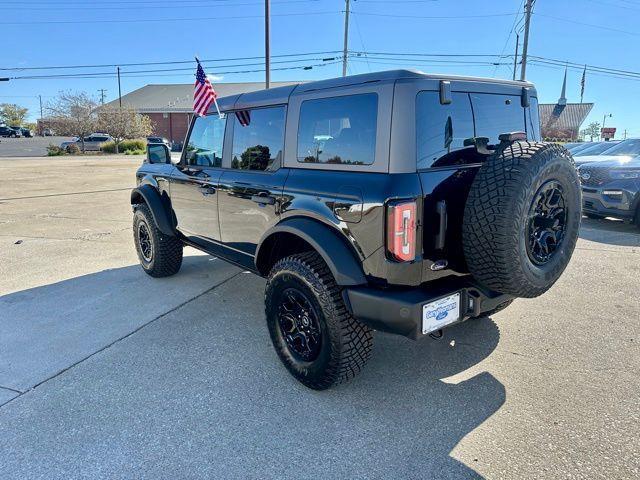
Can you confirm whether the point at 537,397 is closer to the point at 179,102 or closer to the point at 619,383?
the point at 619,383

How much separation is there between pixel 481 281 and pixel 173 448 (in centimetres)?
188

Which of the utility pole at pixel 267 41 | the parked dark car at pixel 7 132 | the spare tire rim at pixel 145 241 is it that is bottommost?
the spare tire rim at pixel 145 241

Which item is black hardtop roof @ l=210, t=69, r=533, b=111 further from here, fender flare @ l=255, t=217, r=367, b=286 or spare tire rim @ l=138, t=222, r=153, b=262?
spare tire rim @ l=138, t=222, r=153, b=262

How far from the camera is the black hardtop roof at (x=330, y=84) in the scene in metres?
2.39

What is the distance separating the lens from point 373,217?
2.34m

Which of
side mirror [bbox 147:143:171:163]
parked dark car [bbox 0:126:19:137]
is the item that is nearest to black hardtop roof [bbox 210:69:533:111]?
side mirror [bbox 147:143:171:163]

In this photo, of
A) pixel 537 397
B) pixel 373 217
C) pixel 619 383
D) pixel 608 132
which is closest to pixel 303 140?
pixel 373 217

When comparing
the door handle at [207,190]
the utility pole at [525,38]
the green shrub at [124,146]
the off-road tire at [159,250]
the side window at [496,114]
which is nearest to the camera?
the side window at [496,114]

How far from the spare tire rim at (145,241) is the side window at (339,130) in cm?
275

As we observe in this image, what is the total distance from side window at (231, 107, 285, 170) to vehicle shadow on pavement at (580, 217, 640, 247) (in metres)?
5.89

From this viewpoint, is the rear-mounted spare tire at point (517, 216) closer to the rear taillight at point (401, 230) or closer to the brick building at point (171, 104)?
the rear taillight at point (401, 230)

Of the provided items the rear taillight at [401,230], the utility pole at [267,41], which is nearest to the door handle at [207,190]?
the rear taillight at [401,230]

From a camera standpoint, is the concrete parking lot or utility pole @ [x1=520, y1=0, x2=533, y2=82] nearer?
the concrete parking lot

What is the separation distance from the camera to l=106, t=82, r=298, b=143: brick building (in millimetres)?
55000
